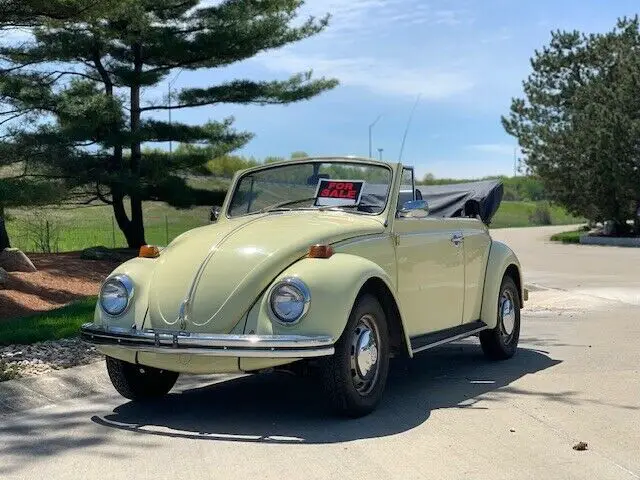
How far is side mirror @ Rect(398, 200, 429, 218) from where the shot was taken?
662 centimetres

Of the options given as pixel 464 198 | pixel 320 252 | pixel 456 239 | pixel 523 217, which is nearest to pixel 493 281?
pixel 456 239

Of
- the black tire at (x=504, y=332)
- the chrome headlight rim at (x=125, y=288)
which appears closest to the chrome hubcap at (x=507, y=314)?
the black tire at (x=504, y=332)

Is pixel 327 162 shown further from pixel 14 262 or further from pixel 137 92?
pixel 137 92

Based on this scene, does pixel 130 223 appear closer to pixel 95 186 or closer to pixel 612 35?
pixel 95 186

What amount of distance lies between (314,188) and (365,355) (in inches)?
74.5

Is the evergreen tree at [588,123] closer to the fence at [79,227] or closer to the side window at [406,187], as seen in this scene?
the fence at [79,227]

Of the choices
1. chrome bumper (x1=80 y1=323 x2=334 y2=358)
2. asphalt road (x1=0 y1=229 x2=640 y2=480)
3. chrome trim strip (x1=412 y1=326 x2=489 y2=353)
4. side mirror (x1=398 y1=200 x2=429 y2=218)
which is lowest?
asphalt road (x1=0 y1=229 x2=640 y2=480)

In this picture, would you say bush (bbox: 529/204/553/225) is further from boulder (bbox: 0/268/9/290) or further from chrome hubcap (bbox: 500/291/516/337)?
chrome hubcap (bbox: 500/291/516/337)

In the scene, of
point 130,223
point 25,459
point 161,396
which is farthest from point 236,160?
point 25,459

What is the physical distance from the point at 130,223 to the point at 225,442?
14.6 m

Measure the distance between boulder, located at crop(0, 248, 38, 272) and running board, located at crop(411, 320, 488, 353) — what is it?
359 inches

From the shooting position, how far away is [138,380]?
6.16m

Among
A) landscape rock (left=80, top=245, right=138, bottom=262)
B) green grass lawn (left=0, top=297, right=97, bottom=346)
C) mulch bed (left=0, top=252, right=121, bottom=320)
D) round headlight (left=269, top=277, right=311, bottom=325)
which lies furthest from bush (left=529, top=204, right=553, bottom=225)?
round headlight (left=269, top=277, right=311, bottom=325)

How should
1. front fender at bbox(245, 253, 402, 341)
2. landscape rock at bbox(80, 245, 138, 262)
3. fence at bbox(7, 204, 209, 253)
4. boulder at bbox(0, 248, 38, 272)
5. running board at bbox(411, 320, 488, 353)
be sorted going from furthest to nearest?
1. fence at bbox(7, 204, 209, 253)
2. landscape rock at bbox(80, 245, 138, 262)
3. boulder at bbox(0, 248, 38, 272)
4. running board at bbox(411, 320, 488, 353)
5. front fender at bbox(245, 253, 402, 341)
